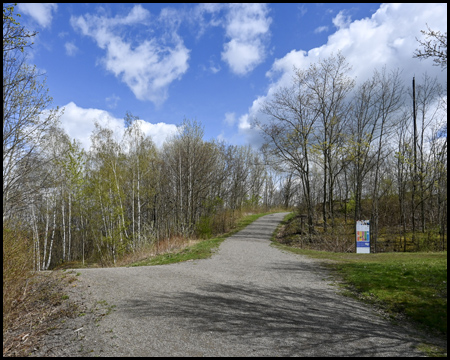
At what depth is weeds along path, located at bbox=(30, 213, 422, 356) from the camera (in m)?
4.24

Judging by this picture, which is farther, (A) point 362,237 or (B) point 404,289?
(A) point 362,237

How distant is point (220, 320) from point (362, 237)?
40.7ft

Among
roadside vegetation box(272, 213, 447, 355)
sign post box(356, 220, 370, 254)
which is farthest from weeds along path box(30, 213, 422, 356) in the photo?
sign post box(356, 220, 370, 254)

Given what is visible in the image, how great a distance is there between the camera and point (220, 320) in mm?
5262

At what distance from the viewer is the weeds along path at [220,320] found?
4238 mm

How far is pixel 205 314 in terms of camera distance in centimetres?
557

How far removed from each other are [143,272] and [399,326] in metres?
6.82

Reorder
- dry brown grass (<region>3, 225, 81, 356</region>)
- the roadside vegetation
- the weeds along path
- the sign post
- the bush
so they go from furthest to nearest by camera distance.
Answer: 1. the sign post
2. the roadside vegetation
3. the bush
4. dry brown grass (<region>3, 225, 81, 356</region>)
5. the weeds along path

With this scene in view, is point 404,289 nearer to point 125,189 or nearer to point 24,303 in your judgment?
point 24,303

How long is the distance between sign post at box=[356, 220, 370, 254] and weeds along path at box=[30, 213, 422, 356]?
740 centimetres

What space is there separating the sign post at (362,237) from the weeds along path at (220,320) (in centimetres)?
740

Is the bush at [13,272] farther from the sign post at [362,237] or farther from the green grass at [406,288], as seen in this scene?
the sign post at [362,237]

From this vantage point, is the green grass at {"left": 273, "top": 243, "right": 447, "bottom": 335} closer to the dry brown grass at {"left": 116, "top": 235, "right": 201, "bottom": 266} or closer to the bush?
the bush

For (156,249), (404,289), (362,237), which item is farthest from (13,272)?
(362,237)
